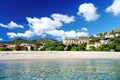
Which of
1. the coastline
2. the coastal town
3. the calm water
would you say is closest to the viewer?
the calm water

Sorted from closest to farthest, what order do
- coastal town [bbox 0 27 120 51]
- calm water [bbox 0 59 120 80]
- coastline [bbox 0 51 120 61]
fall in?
calm water [bbox 0 59 120 80]
coastline [bbox 0 51 120 61]
coastal town [bbox 0 27 120 51]

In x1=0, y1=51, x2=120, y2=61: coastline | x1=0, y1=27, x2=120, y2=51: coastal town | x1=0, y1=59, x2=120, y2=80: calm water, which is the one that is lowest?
x1=0, y1=59, x2=120, y2=80: calm water

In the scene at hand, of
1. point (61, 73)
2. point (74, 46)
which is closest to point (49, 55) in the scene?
point (61, 73)

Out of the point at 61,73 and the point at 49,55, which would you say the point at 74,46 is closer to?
the point at 49,55

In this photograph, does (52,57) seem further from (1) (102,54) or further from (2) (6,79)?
(2) (6,79)

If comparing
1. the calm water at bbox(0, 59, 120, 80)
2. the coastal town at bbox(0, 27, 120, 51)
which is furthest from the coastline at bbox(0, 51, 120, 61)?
the calm water at bbox(0, 59, 120, 80)

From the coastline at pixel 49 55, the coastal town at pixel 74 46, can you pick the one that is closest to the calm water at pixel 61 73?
the coastline at pixel 49 55

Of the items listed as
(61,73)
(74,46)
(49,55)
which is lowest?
(61,73)

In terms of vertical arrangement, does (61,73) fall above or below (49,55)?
below

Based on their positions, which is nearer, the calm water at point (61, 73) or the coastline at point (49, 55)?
the calm water at point (61, 73)

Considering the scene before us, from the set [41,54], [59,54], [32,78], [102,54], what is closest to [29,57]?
[41,54]

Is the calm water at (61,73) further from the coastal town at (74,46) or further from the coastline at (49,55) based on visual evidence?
the coastal town at (74,46)

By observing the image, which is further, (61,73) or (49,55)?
(49,55)

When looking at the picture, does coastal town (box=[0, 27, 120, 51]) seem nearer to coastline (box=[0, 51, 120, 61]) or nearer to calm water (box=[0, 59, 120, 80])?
coastline (box=[0, 51, 120, 61])
